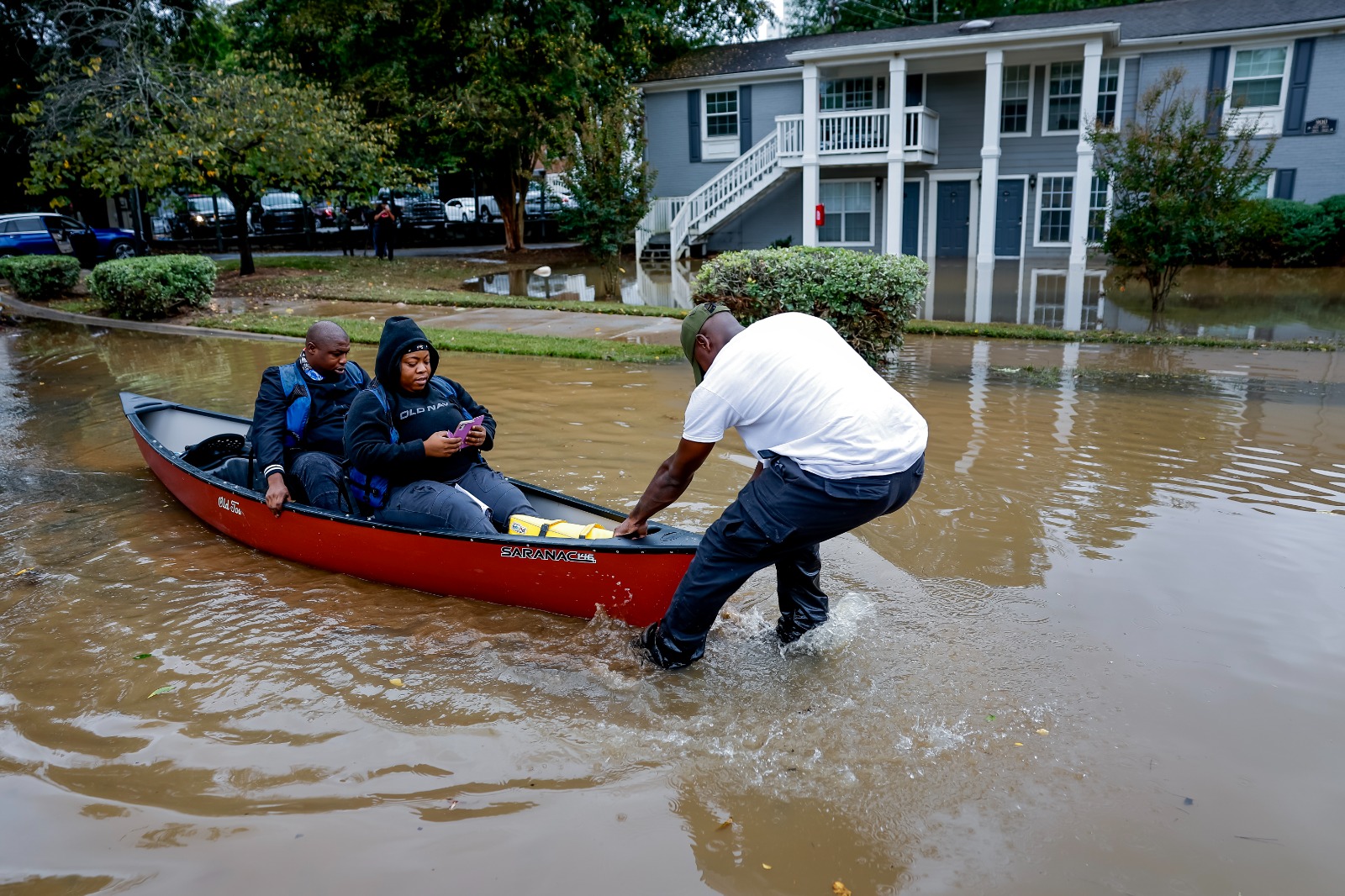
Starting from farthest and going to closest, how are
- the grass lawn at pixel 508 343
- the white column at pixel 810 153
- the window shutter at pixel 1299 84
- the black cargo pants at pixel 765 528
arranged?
the white column at pixel 810 153, the window shutter at pixel 1299 84, the grass lawn at pixel 508 343, the black cargo pants at pixel 765 528

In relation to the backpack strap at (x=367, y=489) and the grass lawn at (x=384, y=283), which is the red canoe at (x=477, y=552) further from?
the grass lawn at (x=384, y=283)

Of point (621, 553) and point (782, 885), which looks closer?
point (782, 885)

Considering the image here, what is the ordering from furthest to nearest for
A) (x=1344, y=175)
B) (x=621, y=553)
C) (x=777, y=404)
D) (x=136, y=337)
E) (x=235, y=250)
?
(x=235, y=250)
(x=1344, y=175)
(x=136, y=337)
(x=621, y=553)
(x=777, y=404)

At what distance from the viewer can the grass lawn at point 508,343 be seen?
12414 mm

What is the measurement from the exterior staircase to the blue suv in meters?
13.4

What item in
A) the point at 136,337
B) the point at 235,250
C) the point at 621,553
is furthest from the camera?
the point at 235,250

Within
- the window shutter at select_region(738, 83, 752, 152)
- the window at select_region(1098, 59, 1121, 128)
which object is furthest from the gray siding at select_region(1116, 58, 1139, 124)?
the window shutter at select_region(738, 83, 752, 152)

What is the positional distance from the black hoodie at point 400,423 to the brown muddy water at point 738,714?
0.80 meters

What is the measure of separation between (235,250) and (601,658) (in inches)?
1136

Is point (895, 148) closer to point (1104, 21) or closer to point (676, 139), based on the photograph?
point (1104, 21)

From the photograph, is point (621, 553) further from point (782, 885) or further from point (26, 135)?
point (26, 135)

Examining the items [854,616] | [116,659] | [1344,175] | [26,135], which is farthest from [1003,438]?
[26,135]

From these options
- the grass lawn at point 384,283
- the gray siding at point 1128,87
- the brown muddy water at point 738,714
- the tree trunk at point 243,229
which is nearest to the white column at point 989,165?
the gray siding at point 1128,87

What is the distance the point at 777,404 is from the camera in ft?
13.4
